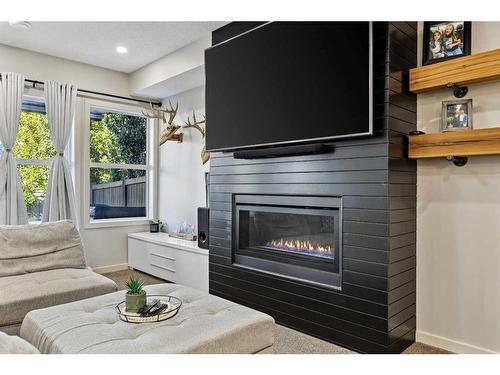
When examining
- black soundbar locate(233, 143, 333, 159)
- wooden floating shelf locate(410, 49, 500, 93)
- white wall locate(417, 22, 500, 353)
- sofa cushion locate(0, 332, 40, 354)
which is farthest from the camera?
black soundbar locate(233, 143, 333, 159)

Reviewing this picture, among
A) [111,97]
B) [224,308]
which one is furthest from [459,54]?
[111,97]

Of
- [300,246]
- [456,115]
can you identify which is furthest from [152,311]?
[456,115]

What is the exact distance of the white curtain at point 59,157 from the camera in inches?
162

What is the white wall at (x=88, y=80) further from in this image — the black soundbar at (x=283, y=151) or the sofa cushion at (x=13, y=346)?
the sofa cushion at (x=13, y=346)

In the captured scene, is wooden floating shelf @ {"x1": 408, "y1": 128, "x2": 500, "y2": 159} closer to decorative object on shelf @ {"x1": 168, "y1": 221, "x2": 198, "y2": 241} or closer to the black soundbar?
the black soundbar

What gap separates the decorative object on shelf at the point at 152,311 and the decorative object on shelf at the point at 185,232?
7.36 ft

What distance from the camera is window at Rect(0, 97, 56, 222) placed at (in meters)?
4.16

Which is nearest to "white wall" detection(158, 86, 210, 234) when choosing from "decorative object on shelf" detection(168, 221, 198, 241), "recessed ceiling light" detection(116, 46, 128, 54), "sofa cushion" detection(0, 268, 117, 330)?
"decorative object on shelf" detection(168, 221, 198, 241)

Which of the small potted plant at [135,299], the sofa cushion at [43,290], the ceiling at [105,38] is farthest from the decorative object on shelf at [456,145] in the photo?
the sofa cushion at [43,290]

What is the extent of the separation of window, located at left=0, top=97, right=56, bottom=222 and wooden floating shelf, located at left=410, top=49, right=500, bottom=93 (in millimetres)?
3977

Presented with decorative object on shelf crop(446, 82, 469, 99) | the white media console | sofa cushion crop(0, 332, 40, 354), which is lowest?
the white media console

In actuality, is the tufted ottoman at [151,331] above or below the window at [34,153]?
below

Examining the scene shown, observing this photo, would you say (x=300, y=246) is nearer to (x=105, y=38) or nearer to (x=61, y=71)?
(x=105, y=38)

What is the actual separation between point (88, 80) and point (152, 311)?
3.65m
